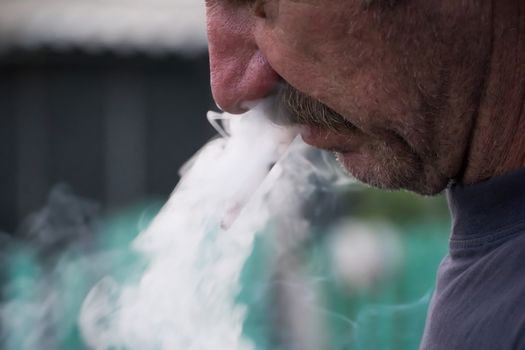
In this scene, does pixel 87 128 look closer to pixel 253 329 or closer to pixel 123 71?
pixel 123 71

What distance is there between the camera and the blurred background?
3688 mm

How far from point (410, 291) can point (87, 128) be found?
156 inches

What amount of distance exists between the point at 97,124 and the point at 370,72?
622 centimetres

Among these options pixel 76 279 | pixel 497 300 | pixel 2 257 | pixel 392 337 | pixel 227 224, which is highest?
pixel 497 300

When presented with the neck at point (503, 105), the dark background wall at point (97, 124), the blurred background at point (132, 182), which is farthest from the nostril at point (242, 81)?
the dark background wall at point (97, 124)

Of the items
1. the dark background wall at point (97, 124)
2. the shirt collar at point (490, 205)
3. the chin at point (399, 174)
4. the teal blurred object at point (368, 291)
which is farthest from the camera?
the dark background wall at point (97, 124)

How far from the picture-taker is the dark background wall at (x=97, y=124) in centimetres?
702

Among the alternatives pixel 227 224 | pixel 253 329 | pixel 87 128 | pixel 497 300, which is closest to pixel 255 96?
pixel 227 224

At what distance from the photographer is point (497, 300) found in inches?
47.0

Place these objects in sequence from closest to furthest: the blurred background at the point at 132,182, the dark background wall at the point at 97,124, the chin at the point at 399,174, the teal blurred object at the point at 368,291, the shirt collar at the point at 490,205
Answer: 1. the shirt collar at the point at 490,205
2. the chin at the point at 399,174
3. the teal blurred object at the point at 368,291
4. the blurred background at the point at 132,182
5. the dark background wall at the point at 97,124

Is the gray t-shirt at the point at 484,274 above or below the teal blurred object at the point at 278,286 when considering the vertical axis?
above

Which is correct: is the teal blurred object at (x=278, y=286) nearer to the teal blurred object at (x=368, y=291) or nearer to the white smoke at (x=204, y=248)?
the teal blurred object at (x=368, y=291)

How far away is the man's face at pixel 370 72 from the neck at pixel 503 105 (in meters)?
0.02

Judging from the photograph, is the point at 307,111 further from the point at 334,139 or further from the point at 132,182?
the point at 132,182
